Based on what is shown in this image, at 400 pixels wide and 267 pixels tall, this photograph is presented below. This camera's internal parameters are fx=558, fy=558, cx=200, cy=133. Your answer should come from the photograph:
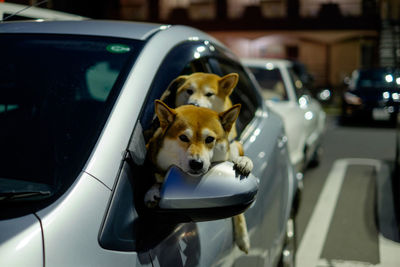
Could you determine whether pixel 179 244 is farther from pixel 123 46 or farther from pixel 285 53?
pixel 285 53

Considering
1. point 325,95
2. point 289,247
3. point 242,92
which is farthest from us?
point 325,95

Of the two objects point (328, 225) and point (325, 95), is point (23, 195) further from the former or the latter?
point (325, 95)

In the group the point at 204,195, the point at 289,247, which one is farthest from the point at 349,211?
the point at 204,195

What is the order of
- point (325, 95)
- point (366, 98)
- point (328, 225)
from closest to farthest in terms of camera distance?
point (328, 225)
point (325, 95)
point (366, 98)

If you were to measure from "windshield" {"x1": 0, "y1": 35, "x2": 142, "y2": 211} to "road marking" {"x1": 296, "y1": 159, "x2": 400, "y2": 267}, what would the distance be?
2959mm

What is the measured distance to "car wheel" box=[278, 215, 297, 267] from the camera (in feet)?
11.5

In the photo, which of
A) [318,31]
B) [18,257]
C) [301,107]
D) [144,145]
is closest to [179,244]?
[144,145]

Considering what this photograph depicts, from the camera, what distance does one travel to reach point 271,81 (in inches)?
305

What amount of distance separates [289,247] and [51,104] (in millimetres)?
2155

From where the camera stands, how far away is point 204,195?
1675 millimetres

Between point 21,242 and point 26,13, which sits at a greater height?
point 26,13

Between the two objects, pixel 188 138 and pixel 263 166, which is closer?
pixel 188 138

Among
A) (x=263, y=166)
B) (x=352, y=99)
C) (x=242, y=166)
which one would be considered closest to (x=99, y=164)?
(x=242, y=166)

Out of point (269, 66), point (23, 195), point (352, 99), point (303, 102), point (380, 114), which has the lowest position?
point (380, 114)
